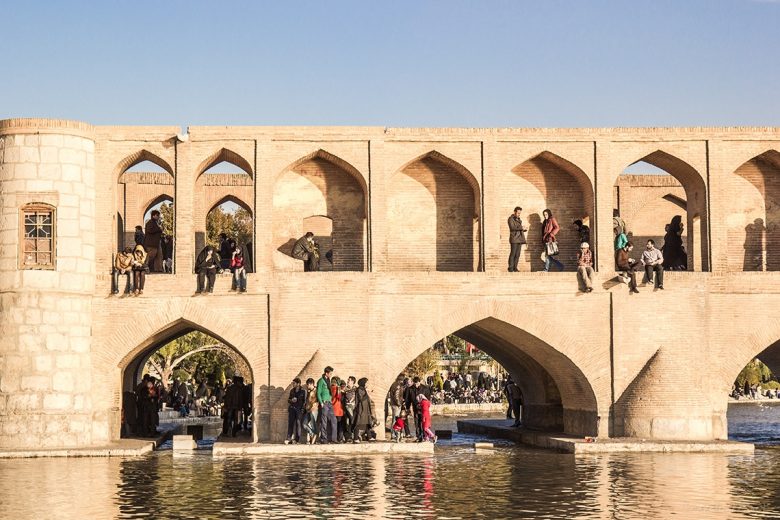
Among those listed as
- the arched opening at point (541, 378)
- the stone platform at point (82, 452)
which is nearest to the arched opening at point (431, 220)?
the arched opening at point (541, 378)

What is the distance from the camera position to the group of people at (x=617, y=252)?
85.6ft

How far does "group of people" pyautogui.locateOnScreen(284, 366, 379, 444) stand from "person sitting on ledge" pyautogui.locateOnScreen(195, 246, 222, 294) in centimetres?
266

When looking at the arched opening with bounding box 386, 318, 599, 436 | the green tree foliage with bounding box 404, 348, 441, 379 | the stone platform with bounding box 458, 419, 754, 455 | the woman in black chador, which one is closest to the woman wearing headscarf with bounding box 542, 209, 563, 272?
the arched opening with bounding box 386, 318, 599, 436

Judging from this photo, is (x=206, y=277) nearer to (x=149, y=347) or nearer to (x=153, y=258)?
(x=153, y=258)

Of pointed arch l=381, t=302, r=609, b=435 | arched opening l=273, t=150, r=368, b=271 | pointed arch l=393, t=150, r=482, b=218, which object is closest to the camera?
pointed arch l=381, t=302, r=609, b=435

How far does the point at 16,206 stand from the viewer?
80.8ft

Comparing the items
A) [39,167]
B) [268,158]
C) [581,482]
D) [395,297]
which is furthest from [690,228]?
[39,167]

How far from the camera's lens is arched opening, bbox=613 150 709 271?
2775cm

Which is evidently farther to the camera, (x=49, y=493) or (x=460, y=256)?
(x=460, y=256)

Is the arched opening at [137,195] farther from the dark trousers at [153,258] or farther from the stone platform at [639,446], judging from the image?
the stone platform at [639,446]

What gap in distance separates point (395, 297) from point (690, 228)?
6.87 meters

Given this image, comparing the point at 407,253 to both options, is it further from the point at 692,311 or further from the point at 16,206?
the point at 16,206

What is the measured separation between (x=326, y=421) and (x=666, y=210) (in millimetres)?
11845

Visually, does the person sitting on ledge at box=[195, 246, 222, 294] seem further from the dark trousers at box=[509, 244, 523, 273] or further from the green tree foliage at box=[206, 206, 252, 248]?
the green tree foliage at box=[206, 206, 252, 248]
